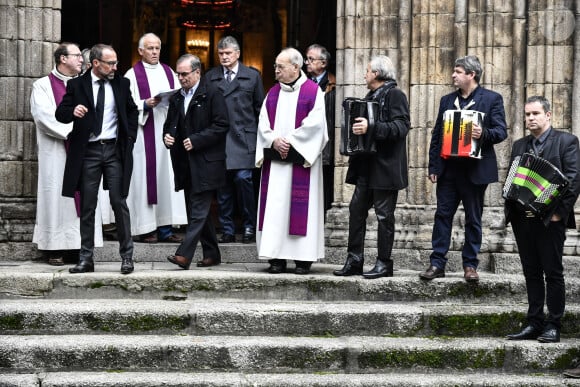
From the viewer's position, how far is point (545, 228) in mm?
9039

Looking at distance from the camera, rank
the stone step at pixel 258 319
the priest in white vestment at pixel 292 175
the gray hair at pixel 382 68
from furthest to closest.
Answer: the priest in white vestment at pixel 292 175 < the gray hair at pixel 382 68 < the stone step at pixel 258 319

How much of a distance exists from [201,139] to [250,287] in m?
1.46

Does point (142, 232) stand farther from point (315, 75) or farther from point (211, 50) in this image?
point (211, 50)

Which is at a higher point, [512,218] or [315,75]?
[315,75]

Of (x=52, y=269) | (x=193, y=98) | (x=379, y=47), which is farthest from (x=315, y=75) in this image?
(x=52, y=269)

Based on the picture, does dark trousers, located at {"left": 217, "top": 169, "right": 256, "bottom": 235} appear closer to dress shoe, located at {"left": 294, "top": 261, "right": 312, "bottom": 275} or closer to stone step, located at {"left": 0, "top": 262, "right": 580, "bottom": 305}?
dress shoe, located at {"left": 294, "top": 261, "right": 312, "bottom": 275}

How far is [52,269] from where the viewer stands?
10414mm

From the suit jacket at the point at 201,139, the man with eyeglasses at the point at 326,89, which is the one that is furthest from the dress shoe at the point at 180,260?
the man with eyeglasses at the point at 326,89

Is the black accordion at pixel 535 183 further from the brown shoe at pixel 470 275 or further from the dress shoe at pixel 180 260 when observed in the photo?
the dress shoe at pixel 180 260

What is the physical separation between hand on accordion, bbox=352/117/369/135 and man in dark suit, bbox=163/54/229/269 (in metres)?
1.30

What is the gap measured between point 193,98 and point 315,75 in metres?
1.41

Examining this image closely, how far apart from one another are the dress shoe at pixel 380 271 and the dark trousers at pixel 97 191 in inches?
80.6

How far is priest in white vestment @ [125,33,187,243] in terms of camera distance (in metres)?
11.5

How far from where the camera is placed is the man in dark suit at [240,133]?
450 inches
